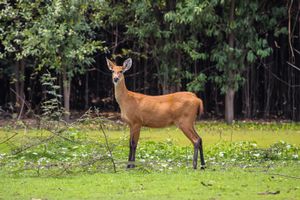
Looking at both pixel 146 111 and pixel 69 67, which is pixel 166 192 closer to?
pixel 146 111

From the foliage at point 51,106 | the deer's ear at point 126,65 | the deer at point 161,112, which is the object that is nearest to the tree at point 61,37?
the foliage at point 51,106

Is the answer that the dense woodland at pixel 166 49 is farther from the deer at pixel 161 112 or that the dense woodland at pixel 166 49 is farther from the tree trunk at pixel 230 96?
the deer at pixel 161 112

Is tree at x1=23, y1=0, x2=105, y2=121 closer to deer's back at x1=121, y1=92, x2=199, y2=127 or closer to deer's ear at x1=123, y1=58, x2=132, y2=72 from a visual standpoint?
deer's ear at x1=123, y1=58, x2=132, y2=72

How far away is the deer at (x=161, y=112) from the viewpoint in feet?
44.6

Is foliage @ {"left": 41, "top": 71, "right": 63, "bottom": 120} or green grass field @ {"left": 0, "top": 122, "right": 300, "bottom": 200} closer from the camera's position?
green grass field @ {"left": 0, "top": 122, "right": 300, "bottom": 200}

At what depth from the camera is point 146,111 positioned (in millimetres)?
13969

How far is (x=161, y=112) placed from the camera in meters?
13.8

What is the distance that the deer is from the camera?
13586mm

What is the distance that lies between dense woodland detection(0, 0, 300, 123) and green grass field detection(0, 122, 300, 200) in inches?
184

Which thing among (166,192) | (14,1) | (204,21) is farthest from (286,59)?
(166,192)

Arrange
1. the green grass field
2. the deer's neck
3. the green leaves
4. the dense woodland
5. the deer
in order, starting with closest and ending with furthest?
the green grass field < the deer < the deer's neck < the dense woodland < the green leaves

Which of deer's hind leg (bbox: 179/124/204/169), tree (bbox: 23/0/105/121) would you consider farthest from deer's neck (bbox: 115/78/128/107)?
tree (bbox: 23/0/105/121)

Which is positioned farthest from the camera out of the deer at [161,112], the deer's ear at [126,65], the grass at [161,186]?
the deer's ear at [126,65]

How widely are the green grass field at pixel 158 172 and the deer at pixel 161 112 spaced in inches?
18.4
